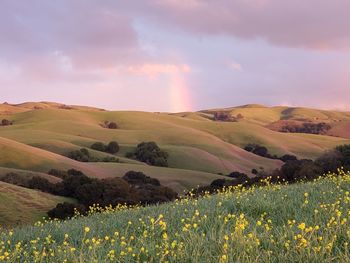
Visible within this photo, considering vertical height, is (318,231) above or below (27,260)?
above

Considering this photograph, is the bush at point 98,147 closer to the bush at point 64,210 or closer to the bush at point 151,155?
the bush at point 151,155

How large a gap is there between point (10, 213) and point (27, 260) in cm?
1522

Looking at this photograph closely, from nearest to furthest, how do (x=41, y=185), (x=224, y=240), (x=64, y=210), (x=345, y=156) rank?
1. (x=224, y=240)
2. (x=64, y=210)
3. (x=345, y=156)
4. (x=41, y=185)

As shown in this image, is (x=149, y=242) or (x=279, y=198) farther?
(x=279, y=198)

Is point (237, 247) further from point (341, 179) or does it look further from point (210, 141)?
point (210, 141)

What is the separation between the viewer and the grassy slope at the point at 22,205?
21467mm

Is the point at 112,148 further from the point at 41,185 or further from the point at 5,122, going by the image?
the point at 41,185

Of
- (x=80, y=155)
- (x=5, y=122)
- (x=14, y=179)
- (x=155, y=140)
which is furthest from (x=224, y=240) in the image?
(x=5, y=122)

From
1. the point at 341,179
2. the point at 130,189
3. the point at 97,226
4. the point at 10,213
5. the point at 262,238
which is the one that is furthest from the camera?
the point at 130,189

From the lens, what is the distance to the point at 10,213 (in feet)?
71.3

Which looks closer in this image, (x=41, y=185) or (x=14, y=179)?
(x=41, y=185)

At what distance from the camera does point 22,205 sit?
74.8 ft

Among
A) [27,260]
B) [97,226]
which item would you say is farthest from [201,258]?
[97,226]

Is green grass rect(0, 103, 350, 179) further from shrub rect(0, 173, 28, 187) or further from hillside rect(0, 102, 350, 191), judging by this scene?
shrub rect(0, 173, 28, 187)
